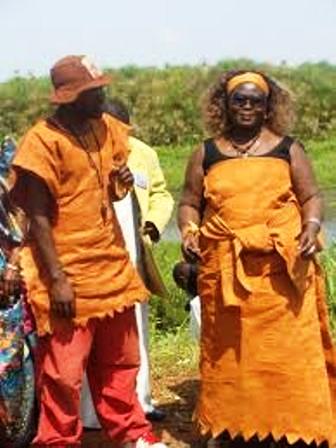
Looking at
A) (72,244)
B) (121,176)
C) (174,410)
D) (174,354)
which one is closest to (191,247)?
(121,176)

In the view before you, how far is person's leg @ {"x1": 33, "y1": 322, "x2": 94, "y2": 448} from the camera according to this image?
159 inches

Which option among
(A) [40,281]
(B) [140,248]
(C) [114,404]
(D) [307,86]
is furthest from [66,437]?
(D) [307,86]

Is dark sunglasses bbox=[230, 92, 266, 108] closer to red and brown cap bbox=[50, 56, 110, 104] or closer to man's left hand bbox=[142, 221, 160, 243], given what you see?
red and brown cap bbox=[50, 56, 110, 104]

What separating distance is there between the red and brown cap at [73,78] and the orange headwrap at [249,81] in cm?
55

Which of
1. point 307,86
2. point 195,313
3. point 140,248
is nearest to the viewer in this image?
point 140,248

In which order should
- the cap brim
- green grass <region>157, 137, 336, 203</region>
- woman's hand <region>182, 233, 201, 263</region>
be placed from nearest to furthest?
the cap brim → woman's hand <region>182, 233, 201, 263</region> → green grass <region>157, 137, 336, 203</region>

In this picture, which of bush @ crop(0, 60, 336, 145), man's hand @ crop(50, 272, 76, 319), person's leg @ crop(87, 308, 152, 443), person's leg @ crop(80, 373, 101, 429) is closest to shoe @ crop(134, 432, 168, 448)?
person's leg @ crop(87, 308, 152, 443)

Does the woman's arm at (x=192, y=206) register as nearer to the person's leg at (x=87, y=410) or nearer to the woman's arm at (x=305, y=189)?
the woman's arm at (x=305, y=189)

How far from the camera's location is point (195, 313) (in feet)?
16.6

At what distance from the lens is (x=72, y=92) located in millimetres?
3986

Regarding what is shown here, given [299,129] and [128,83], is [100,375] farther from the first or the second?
[128,83]

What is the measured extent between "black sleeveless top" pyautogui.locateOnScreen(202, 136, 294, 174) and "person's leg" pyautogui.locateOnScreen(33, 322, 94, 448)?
83cm

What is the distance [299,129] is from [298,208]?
20.9 m

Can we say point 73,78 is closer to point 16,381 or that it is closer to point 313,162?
point 16,381
